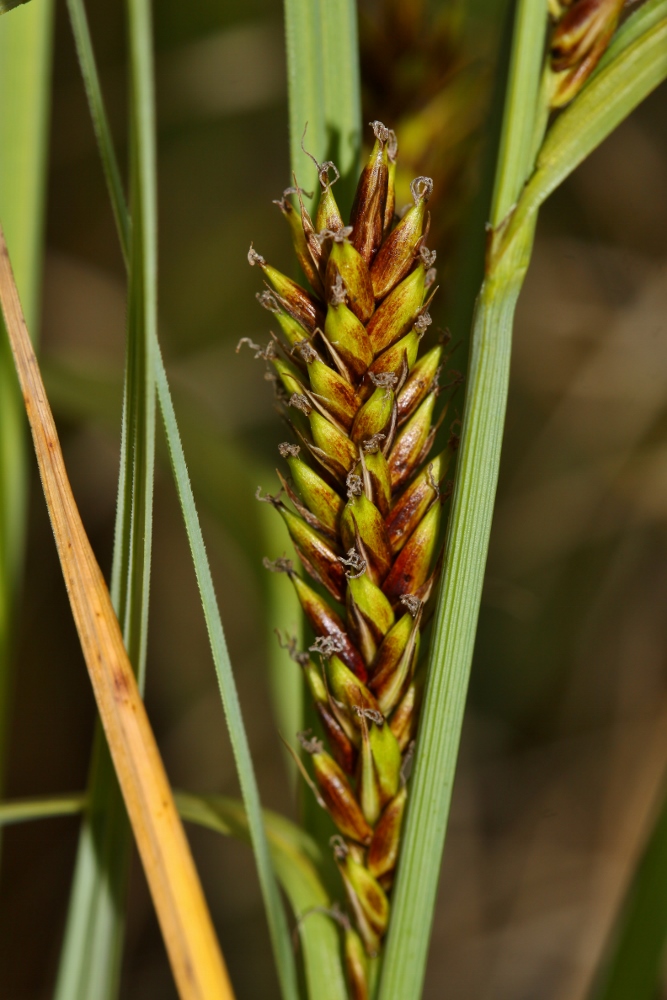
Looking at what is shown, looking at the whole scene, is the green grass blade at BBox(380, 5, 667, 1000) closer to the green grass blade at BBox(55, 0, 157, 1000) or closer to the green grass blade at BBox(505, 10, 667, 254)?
the green grass blade at BBox(505, 10, 667, 254)

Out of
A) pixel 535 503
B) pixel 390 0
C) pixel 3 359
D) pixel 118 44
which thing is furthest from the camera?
pixel 118 44

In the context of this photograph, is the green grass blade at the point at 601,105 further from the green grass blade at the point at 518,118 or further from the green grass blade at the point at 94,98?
the green grass blade at the point at 94,98

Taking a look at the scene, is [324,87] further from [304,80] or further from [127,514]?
[127,514]

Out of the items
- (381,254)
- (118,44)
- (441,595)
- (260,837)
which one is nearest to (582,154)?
(381,254)

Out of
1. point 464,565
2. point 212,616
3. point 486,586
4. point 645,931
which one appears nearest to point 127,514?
point 212,616

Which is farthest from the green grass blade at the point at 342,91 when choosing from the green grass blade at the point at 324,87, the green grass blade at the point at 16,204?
the green grass blade at the point at 16,204

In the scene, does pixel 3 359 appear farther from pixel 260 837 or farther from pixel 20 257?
pixel 260 837

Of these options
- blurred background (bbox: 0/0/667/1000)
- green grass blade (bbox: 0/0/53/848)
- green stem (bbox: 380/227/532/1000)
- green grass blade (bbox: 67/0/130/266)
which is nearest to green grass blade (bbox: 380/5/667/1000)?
green stem (bbox: 380/227/532/1000)
